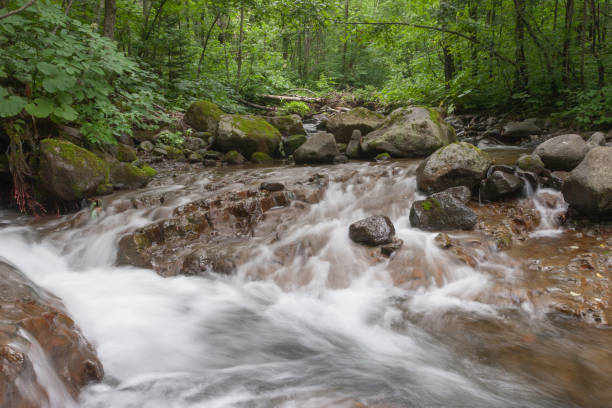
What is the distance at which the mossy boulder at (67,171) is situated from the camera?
16.7 ft

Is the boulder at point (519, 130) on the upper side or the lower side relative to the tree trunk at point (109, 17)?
lower

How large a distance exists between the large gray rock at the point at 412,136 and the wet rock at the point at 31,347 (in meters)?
6.96

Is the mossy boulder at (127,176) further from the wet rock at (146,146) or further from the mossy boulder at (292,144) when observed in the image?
the mossy boulder at (292,144)

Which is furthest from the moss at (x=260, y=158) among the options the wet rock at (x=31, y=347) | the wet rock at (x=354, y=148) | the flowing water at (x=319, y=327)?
the wet rock at (x=31, y=347)

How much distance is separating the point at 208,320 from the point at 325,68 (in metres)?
25.3

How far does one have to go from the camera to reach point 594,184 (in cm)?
400

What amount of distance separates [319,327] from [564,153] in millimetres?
4768

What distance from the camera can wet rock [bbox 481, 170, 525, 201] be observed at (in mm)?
4848

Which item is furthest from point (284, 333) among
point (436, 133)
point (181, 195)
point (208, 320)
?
point (436, 133)

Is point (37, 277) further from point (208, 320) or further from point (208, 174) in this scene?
point (208, 174)

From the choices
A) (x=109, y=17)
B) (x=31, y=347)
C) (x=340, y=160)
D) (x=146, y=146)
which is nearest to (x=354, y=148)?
(x=340, y=160)

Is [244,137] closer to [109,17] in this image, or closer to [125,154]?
[125,154]

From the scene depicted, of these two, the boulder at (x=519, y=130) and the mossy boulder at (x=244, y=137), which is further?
the boulder at (x=519, y=130)

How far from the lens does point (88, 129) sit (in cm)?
568
